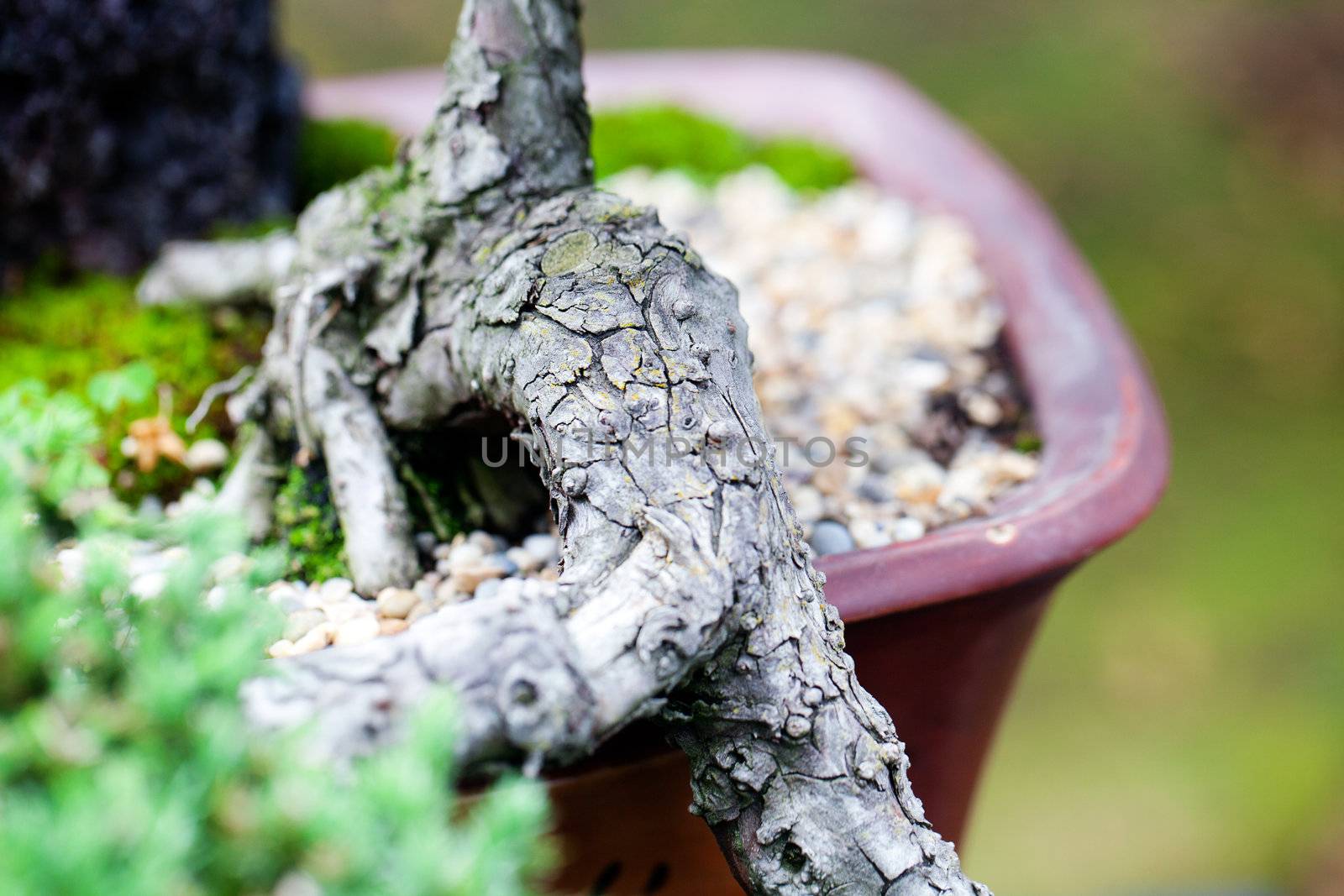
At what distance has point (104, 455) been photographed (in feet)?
4.08

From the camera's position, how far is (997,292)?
1.61m

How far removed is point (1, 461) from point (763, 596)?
0.47m

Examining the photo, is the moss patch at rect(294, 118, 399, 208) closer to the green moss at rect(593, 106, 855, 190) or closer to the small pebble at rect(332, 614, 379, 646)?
the green moss at rect(593, 106, 855, 190)

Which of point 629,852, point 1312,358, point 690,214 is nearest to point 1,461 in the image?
point 629,852

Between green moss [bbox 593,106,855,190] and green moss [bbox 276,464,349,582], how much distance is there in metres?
1.02

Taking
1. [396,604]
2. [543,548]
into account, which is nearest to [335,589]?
[396,604]

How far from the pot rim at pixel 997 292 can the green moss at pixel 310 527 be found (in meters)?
0.50

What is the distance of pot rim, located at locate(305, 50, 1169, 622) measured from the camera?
1007 mm

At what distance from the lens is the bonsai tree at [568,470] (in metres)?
0.63

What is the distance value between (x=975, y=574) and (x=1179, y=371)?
263 cm

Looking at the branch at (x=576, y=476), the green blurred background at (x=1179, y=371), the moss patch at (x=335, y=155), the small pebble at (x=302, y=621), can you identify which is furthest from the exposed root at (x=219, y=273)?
the green blurred background at (x=1179, y=371)

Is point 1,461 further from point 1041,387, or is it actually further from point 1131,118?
point 1131,118

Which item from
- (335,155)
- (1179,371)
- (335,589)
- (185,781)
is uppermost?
(335,155)

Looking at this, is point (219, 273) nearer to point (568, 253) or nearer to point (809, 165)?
point (568, 253)
